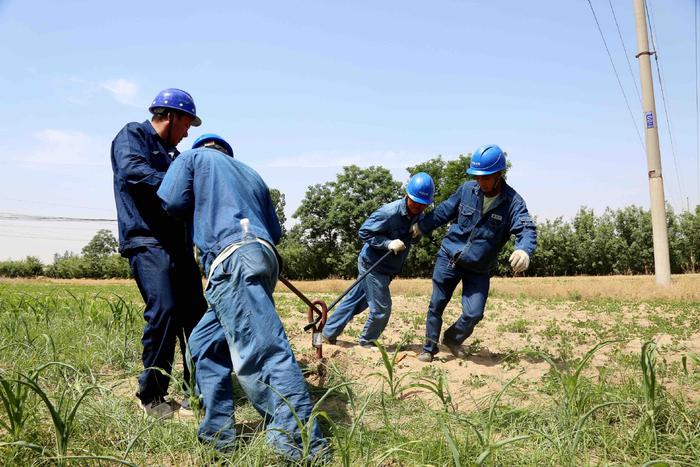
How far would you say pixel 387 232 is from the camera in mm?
5254

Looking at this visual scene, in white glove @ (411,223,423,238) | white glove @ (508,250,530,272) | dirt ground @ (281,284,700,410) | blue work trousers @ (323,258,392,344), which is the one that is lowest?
dirt ground @ (281,284,700,410)

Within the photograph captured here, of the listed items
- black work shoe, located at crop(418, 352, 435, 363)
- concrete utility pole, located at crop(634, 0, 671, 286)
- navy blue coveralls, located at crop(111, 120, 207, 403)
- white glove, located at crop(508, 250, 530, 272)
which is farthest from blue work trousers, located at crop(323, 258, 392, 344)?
concrete utility pole, located at crop(634, 0, 671, 286)

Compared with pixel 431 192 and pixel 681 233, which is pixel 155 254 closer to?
pixel 431 192

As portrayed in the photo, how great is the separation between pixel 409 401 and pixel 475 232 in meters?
1.84

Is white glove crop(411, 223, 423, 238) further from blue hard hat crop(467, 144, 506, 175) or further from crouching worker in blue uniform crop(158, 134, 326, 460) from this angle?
crouching worker in blue uniform crop(158, 134, 326, 460)

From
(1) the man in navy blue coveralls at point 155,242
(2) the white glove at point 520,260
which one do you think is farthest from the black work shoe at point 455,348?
(1) the man in navy blue coveralls at point 155,242

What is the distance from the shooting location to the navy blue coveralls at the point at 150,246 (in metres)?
3.35

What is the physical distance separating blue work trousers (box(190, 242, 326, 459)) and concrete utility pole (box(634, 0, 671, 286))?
540 inches

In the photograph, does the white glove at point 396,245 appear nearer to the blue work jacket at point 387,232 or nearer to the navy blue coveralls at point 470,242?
the blue work jacket at point 387,232

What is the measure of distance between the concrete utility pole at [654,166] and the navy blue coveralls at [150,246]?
44.4ft

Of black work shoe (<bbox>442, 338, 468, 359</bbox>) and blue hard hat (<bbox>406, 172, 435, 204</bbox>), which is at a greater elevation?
blue hard hat (<bbox>406, 172, 435, 204</bbox>)

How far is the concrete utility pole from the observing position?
13727mm

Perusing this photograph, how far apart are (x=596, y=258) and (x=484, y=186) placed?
43.1 meters

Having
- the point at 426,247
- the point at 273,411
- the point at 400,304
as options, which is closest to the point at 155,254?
the point at 273,411
